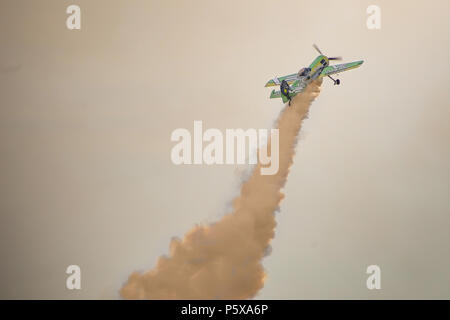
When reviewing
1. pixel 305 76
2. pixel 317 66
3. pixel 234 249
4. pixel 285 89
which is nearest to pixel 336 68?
pixel 317 66

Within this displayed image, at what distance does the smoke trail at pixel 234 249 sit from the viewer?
154 feet

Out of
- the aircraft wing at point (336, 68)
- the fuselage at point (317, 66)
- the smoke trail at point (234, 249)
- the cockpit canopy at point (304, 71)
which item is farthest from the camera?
the aircraft wing at point (336, 68)

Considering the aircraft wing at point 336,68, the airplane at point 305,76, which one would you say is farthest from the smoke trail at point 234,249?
the aircraft wing at point 336,68

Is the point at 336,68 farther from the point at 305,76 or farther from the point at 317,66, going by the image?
the point at 305,76

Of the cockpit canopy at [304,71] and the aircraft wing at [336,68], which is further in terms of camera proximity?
the aircraft wing at [336,68]

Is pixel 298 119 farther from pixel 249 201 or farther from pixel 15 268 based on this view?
pixel 15 268

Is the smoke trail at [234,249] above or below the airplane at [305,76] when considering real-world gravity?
below

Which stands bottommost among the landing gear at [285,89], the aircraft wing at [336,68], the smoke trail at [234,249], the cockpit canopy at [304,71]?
the smoke trail at [234,249]

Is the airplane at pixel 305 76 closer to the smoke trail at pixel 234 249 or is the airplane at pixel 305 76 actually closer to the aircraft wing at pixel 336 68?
the aircraft wing at pixel 336 68

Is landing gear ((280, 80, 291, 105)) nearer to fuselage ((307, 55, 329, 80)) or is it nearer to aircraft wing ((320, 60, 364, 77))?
fuselage ((307, 55, 329, 80))

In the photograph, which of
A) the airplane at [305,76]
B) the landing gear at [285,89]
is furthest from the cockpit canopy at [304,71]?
the landing gear at [285,89]

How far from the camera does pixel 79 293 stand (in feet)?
241

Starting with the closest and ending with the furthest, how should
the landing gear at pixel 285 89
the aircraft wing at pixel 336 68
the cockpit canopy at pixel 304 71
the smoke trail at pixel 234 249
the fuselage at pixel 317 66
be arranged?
the smoke trail at pixel 234 249 → the cockpit canopy at pixel 304 71 → the fuselage at pixel 317 66 → the landing gear at pixel 285 89 → the aircraft wing at pixel 336 68
